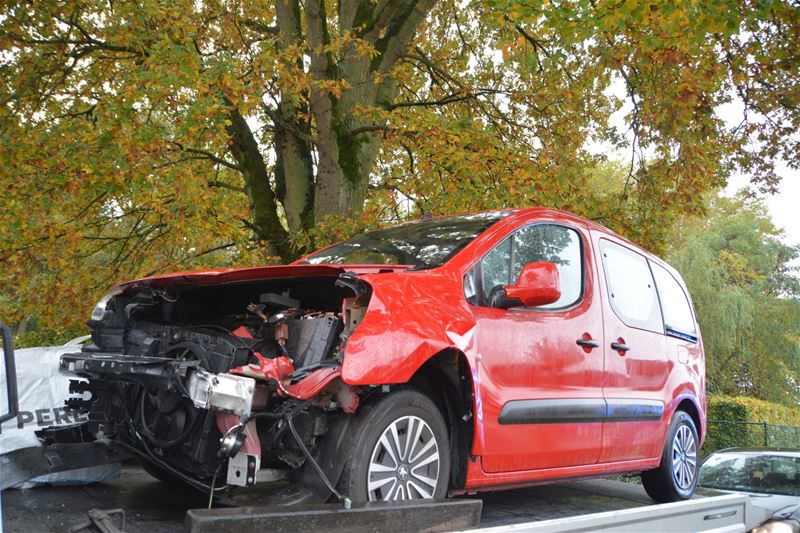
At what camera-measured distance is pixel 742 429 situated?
18.8m

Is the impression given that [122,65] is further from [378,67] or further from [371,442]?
[371,442]

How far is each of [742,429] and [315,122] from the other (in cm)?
1362

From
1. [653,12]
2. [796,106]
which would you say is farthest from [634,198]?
[653,12]

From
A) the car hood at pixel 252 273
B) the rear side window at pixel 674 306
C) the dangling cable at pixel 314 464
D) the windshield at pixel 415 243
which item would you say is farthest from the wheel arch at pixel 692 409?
the dangling cable at pixel 314 464

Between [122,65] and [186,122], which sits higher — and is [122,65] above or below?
above

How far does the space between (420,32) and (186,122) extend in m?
9.37

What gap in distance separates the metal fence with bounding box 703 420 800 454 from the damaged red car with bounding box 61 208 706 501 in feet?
49.0

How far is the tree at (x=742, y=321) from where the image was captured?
29531mm

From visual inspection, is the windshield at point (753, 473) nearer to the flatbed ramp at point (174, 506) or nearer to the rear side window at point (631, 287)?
the flatbed ramp at point (174, 506)

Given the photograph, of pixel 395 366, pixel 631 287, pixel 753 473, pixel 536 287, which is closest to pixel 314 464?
pixel 395 366

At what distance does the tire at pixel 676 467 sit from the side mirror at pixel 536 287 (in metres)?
2.21

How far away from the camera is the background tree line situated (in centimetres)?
950

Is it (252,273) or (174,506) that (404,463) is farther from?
(174,506)

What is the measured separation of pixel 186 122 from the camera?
895 cm
